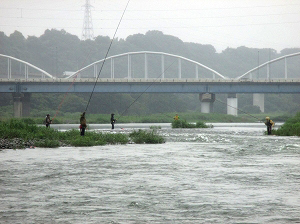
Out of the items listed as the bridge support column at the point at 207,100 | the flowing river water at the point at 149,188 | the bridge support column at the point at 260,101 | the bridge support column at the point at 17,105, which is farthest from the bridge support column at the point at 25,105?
the flowing river water at the point at 149,188

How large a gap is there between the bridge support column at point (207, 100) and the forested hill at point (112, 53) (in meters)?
14.3

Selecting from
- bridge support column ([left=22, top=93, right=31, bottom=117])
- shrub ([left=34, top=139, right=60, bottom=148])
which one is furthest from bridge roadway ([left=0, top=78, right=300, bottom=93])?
shrub ([left=34, top=139, right=60, bottom=148])

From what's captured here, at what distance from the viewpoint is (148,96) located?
11175cm

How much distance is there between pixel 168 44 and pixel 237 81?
8608 cm

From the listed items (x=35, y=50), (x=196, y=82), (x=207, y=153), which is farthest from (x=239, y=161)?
(x=35, y=50)

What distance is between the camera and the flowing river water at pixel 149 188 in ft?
27.0

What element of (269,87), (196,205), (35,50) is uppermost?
A: (35,50)

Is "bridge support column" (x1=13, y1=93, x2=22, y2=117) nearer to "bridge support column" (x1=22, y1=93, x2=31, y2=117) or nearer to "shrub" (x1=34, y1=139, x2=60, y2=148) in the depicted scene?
"bridge support column" (x1=22, y1=93, x2=31, y2=117)

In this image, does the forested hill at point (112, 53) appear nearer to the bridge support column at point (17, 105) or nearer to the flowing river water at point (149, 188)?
the bridge support column at point (17, 105)

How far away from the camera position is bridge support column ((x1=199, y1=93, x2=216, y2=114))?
9188cm

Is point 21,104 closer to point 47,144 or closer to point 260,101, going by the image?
point 260,101

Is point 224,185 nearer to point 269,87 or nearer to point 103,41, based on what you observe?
point 269,87

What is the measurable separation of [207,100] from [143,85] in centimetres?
1247

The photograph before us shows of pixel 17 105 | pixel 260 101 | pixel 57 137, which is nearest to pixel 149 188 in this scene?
pixel 57 137
